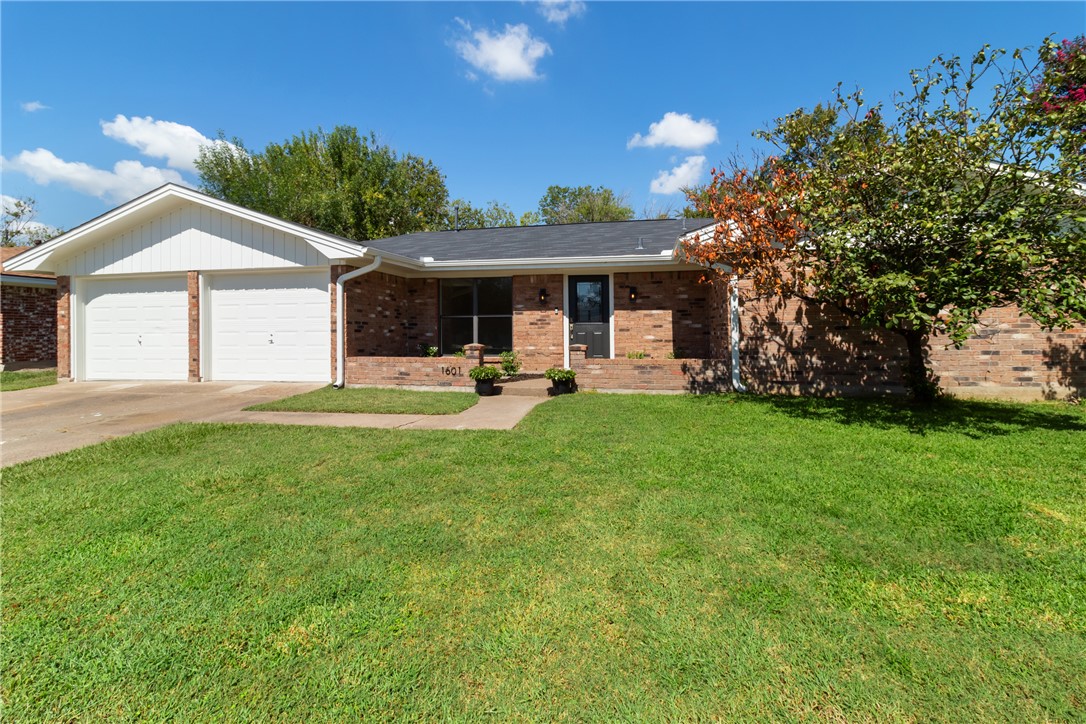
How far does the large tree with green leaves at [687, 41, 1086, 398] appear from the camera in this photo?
5.52 meters

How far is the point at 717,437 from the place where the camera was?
18.2 ft

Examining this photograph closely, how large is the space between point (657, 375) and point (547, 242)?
5.37m

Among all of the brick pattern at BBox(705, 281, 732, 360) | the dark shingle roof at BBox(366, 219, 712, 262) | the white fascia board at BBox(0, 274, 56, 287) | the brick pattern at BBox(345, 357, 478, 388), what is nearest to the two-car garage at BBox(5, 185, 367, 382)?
the brick pattern at BBox(345, 357, 478, 388)

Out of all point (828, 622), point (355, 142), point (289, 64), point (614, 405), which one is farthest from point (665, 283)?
point (355, 142)

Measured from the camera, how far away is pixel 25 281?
1341 centimetres

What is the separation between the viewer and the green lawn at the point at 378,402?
7.48 m

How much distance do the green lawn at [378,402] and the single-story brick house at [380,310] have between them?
70 centimetres

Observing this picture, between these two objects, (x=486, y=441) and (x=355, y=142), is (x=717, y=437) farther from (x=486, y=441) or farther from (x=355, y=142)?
(x=355, y=142)

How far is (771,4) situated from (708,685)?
12.1 meters

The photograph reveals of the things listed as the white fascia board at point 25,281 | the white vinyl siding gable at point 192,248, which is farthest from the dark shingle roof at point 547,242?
the white fascia board at point 25,281

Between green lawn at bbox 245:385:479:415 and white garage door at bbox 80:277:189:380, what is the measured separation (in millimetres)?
4629

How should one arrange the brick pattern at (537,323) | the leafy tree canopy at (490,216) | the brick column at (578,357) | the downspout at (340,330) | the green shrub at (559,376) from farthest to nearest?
the leafy tree canopy at (490,216) → the brick pattern at (537,323) → the downspout at (340,330) → the brick column at (578,357) → the green shrub at (559,376)

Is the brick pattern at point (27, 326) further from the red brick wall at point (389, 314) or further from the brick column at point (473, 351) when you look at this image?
the brick column at point (473, 351)

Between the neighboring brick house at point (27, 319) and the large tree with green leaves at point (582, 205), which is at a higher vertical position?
the large tree with green leaves at point (582, 205)
